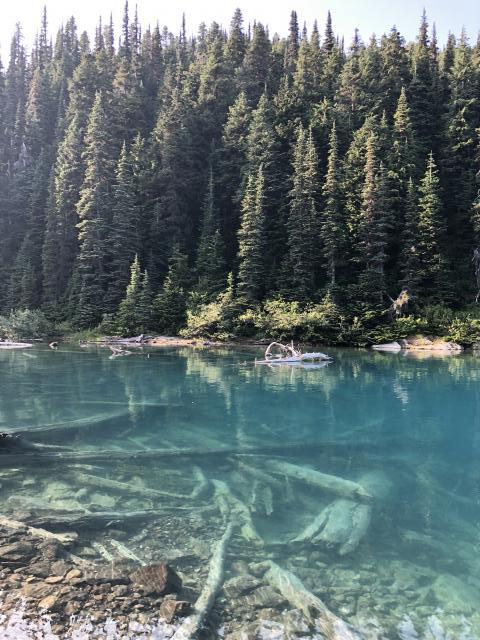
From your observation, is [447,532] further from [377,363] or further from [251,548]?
[377,363]

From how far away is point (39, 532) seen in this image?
242 inches

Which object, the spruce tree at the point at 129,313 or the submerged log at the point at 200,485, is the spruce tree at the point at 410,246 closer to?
the spruce tree at the point at 129,313

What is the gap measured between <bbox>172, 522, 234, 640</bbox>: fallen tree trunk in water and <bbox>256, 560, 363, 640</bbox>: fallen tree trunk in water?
0.51 meters

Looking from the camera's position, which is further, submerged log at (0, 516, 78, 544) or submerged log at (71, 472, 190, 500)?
submerged log at (71, 472, 190, 500)

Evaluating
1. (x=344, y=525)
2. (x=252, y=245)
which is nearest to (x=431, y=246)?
(x=252, y=245)

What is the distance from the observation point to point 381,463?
31.1ft

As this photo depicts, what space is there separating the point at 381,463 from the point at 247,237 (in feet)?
114

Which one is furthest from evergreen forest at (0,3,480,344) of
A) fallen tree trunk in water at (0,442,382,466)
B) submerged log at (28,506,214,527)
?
submerged log at (28,506,214,527)

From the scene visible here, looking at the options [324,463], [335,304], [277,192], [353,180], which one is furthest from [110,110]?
[324,463]

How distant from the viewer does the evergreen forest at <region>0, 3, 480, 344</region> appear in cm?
3956

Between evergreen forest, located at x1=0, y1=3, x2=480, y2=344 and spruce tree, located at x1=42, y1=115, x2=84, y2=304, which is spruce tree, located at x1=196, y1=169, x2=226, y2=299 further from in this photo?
spruce tree, located at x1=42, y1=115, x2=84, y2=304

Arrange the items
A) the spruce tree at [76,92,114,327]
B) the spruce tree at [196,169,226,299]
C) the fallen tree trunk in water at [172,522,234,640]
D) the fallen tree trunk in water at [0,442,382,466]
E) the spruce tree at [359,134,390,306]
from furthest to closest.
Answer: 1. the spruce tree at [76,92,114,327]
2. the spruce tree at [196,169,226,299]
3. the spruce tree at [359,134,390,306]
4. the fallen tree trunk in water at [0,442,382,466]
5. the fallen tree trunk in water at [172,522,234,640]

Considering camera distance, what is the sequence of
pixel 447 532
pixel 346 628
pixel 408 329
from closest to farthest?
pixel 346 628, pixel 447 532, pixel 408 329

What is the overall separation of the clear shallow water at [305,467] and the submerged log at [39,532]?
0.26m
